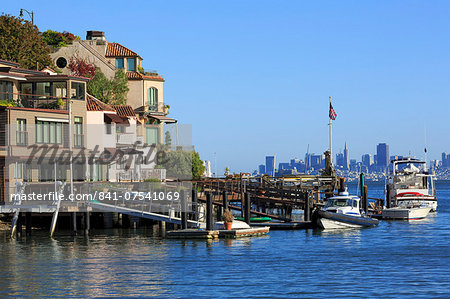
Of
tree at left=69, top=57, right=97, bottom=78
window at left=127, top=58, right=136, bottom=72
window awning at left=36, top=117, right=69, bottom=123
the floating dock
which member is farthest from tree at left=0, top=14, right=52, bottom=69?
the floating dock

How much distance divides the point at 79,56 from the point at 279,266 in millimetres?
54647

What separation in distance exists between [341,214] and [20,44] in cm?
4128

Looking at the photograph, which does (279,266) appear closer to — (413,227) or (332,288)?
(332,288)

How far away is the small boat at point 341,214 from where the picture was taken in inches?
2419

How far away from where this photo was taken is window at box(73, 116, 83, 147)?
65.9 metres

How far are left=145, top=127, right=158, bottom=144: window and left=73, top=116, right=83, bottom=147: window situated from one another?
70.3 feet

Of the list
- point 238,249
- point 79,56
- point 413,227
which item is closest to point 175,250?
point 238,249

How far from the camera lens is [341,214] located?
6200 centimetres

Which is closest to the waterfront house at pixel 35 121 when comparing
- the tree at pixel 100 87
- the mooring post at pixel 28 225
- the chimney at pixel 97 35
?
the mooring post at pixel 28 225

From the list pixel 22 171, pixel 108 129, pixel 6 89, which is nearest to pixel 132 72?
pixel 108 129

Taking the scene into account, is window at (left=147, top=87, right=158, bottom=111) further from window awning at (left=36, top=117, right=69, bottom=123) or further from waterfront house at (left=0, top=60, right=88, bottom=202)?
window awning at (left=36, top=117, right=69, bottom=123)

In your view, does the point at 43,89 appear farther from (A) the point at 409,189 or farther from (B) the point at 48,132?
(A) the point at 409,189

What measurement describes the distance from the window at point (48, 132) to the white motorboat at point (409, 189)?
37712 mm

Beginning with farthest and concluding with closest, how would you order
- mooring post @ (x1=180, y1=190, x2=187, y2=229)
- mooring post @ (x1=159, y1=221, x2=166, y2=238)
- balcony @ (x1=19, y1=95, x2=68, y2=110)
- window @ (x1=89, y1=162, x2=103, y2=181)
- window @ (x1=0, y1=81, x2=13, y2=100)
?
1. window @ (x1=89, y1=162, x2=103, y2=181)
2. balcony @ (x1=19, y1=95, x2=68, y2=110)
3. window @ (x1=0, y1=81, x2=13, y2=100)
4. mooring post @ (x1=159, y1=221, x2=166, y2=238)
5. mooring post @ (x1=180, y1=190, x2=187, y2=229)
